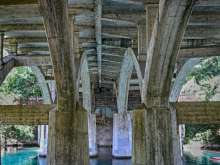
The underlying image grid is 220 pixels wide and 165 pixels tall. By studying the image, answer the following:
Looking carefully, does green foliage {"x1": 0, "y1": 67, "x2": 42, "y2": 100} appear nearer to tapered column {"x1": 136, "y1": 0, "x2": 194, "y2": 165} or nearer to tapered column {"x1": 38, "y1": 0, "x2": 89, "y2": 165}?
tapered column {"x1": 38, "y1": 0, "x2": 89, "y2": 165}

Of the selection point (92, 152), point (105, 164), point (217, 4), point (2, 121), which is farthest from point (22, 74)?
point (217, 4)

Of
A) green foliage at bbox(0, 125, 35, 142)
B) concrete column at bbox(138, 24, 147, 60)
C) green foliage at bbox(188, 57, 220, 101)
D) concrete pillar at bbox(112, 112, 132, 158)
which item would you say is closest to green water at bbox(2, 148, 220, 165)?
concrete pillar at bbox(112, 112, 132, 158)

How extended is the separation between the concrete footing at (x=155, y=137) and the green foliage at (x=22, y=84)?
30880mm

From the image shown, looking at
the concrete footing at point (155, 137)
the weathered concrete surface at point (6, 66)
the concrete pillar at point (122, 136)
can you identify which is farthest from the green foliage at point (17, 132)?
the concrete footing at point (155, 137)

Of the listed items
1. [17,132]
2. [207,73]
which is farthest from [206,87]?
[17,132]

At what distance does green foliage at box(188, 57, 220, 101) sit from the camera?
1556 inches

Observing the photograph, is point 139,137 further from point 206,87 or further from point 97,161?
point 206,87

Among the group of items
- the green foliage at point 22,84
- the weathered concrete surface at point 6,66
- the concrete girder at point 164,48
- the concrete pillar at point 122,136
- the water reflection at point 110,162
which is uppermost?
the green foliage at point 22,84

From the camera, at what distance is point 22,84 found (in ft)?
142

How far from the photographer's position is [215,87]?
135 ft

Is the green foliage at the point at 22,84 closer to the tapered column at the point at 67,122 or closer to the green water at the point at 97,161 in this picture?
the green water at the point at 97,161

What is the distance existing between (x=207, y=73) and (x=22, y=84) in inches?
813

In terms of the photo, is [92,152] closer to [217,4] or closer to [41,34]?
[41,34]

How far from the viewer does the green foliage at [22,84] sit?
1678 inches
